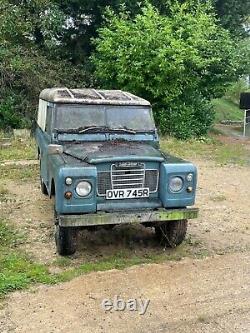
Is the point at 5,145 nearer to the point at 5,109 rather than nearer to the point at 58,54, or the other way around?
the point at 5,109

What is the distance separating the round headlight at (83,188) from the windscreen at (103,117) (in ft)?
5.09

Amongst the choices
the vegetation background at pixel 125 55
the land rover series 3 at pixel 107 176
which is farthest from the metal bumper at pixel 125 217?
the vegetation background at pixel 125 55

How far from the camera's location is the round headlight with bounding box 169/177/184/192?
5.72 m

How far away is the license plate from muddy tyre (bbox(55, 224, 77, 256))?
2.01ft

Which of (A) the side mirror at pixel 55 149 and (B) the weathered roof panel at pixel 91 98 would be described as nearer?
(A) the side mirror at pixel 55 149

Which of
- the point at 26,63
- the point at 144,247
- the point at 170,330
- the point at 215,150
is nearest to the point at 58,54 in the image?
the point at 26,63

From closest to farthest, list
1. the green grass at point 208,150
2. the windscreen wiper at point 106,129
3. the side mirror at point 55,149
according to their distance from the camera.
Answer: the side mirror at point 55,149 < the windscreen wiper at point 106,129 < the green grass at point 208,150

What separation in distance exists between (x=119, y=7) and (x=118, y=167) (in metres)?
13.5

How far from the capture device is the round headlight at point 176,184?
5.72 m

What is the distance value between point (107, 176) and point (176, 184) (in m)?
0.86

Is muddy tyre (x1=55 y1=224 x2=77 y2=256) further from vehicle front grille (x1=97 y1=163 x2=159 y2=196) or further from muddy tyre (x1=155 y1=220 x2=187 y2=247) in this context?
muddy tyre (x1=155 y1=220 x2=187 y2=247)

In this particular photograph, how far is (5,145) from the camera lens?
1423cm

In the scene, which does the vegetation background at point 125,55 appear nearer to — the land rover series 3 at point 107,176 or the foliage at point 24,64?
the foliage at point 24,64

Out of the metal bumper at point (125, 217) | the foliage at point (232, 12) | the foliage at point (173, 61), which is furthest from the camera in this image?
the foliage at point (232, 12)
